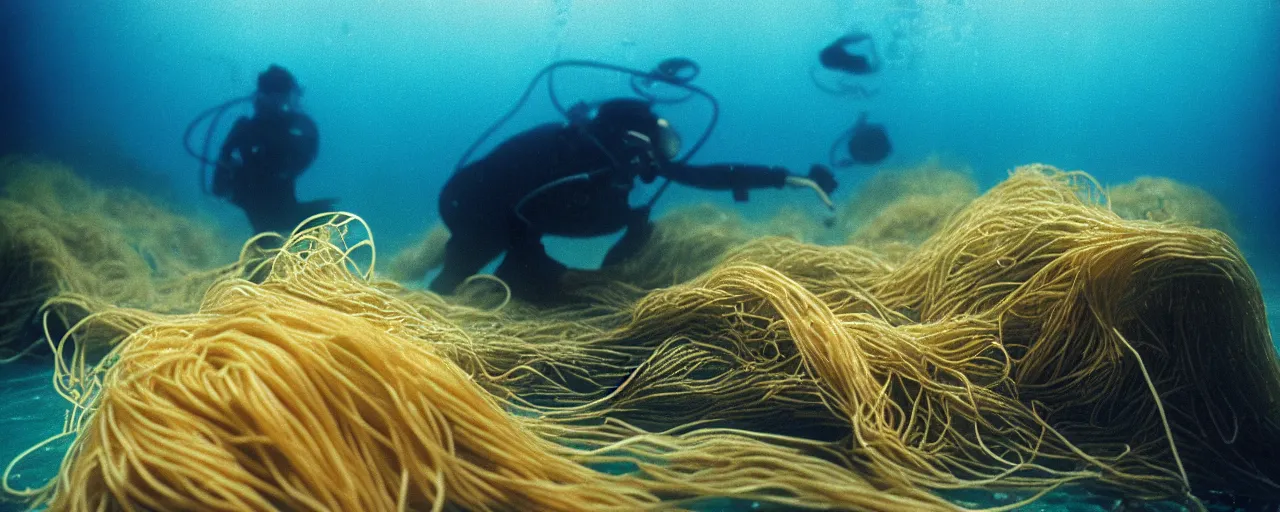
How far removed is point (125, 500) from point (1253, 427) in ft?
6.32

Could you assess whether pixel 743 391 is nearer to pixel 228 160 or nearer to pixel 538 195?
pixel 538 195

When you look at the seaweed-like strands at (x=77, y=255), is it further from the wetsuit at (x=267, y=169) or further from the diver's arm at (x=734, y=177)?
the diver's arm at (x=734, y=177)

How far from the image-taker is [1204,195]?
451 centimetres

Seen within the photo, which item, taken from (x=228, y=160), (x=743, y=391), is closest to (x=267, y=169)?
(x=228, y=160)

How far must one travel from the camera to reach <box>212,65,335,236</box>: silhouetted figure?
3.74 m

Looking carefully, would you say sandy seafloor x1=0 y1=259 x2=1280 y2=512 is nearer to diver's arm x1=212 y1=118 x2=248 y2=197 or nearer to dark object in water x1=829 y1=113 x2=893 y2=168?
diver's arm x1=212 y1=118 x2=248 y2=197

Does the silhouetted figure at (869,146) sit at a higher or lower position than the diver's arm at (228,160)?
higher

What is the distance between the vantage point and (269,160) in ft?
12.5

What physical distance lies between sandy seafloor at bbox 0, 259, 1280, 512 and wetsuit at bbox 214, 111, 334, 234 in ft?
6.34

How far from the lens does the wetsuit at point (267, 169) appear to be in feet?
12.3

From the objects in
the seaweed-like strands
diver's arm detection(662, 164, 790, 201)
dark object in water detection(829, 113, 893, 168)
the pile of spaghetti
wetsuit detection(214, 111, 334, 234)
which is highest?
dark object in water detection(829, 113, 893, 168)

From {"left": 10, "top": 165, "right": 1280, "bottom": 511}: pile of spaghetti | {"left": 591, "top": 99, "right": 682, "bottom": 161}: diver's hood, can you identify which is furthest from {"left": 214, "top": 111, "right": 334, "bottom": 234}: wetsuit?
{"left": 10, "top": 165, "right": 1280, "bottom": 511}: pile of spaghetti

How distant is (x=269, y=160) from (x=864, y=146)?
20.2 ft

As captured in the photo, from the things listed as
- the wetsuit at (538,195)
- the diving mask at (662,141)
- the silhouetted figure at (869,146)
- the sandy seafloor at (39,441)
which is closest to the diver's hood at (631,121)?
the diving mask at (662,141)
